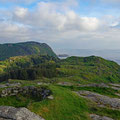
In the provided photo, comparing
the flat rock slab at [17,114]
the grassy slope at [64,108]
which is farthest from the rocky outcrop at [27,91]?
the flat rock slab at [17,114]

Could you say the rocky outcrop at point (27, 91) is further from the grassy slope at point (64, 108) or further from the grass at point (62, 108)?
the grass at point (62, 108)

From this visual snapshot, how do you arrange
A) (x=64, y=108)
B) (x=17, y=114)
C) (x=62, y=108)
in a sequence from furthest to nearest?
1. (x=64, y=108)
2. (x=62, y=108)
3. (x=17, y=114)

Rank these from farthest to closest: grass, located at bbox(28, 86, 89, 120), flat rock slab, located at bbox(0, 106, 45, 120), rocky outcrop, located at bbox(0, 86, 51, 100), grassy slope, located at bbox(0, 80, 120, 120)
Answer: rocky outcrop, located at bbox(0, 86, 51, 100) → grassy slope, located at bbox(0, 80, 120, 120) → grass, located at bbox(28, 86, 89, 120) → flat rock slab, located at bbox(0, 106, 45, 120)

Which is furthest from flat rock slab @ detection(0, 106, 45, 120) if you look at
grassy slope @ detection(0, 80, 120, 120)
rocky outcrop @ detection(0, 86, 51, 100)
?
rocky outcrop @ detection(0, 86, 51, 100)

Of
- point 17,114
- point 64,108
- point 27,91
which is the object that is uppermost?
point 17,114

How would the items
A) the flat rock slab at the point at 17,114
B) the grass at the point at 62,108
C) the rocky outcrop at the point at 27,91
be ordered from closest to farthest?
the flat rock slab at the point at 17,114
the grass at the point at 62,108
the rocky outcrop at the point at 27,91

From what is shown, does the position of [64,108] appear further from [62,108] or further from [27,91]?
[27,91]

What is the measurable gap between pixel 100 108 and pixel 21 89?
22593 mm

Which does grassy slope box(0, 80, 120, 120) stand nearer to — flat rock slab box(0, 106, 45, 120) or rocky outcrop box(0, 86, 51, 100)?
flat rock slab box(0, 106, 45, 120)

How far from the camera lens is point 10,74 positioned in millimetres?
157375

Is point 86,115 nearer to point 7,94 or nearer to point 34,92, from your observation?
point 34,92

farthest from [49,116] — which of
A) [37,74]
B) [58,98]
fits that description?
[37,74]

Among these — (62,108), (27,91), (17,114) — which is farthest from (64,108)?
(27,91)

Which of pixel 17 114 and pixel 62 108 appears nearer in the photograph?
pixel 17 114
